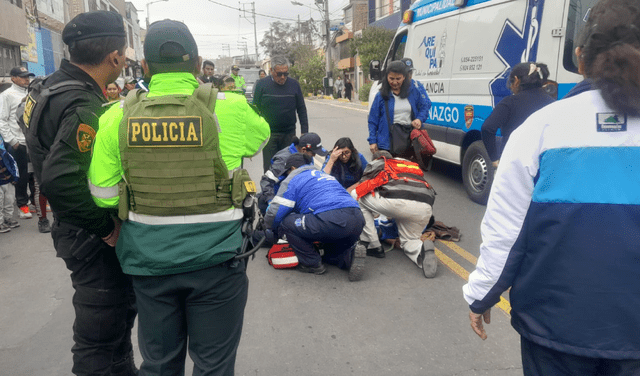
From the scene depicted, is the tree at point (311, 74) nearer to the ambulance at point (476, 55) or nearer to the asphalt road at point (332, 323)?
the ambulance at point (476, 55)

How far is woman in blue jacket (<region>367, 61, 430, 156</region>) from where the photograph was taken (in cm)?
566

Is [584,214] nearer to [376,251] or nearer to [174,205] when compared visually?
[174,205]

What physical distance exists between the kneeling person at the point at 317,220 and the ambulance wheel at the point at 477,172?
2.54m

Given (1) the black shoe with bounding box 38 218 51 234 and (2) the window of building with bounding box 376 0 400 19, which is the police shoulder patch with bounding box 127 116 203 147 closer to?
(1) the black shoe with bounding box 38 218 51 234

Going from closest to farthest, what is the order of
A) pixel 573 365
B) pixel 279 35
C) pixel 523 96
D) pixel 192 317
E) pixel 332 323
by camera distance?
pixel 573 365 < pixel 192 317 < pixel 332 323 < pixel 523 96 < pixel 279 35

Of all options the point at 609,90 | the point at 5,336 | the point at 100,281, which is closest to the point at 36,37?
the point at 5,336

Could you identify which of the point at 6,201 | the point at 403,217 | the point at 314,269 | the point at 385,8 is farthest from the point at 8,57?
the point at 385,8

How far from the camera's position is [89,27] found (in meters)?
2.24

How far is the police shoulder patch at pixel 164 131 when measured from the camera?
183 centimetres

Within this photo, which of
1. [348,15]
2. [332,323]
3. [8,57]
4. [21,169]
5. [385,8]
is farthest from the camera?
[348,15]

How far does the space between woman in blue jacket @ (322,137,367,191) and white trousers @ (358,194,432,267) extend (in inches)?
22.0

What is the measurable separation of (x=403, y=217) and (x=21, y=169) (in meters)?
4.69

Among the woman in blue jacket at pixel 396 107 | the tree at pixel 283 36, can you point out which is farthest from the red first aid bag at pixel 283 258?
the tree at pixel 283 36

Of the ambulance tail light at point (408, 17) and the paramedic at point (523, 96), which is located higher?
the ambulance tail light at point (408, 17)
